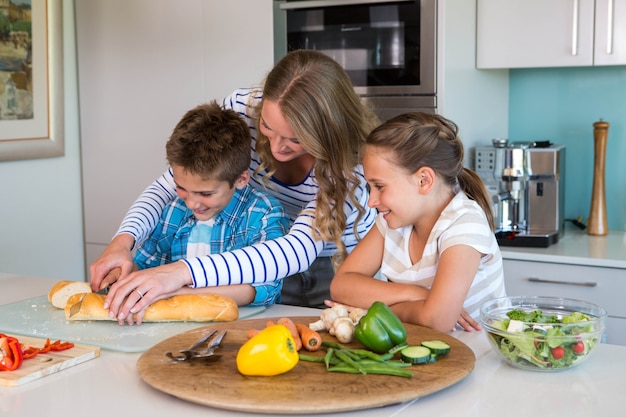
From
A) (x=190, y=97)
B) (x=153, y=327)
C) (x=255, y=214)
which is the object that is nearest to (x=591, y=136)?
(x=190, y=97)

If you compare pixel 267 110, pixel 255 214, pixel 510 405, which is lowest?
pixel 510 405

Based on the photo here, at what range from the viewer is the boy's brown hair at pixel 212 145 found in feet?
6.14

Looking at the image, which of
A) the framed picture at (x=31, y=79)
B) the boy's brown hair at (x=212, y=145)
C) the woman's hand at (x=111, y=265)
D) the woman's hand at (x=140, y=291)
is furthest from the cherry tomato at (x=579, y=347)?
the framed picture at (x=31, y=79)

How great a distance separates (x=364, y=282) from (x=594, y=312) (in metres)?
0.49

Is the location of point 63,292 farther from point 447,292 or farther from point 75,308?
point 447,292

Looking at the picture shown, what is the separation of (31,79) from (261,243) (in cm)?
190

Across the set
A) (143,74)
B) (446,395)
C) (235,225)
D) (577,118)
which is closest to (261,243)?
(235,225)

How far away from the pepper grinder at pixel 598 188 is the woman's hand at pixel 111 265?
1.87 metres

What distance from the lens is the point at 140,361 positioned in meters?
1.34

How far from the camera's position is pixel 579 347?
1.30 meters

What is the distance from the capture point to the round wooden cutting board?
45.3 inches

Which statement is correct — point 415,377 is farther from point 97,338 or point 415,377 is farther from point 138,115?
point 138,115

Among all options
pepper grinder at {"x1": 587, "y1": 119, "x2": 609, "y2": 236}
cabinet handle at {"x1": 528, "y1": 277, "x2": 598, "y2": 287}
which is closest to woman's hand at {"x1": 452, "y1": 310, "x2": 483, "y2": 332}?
cabinet handle at {"x1": 528, "y1": 277, "x2": 598, "y2": 287}

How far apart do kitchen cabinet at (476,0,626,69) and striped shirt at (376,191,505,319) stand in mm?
1397
